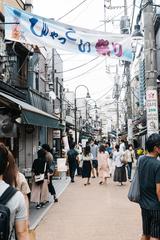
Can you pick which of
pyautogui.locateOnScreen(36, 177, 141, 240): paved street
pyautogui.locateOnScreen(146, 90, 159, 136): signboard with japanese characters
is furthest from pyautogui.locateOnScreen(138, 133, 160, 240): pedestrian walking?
pyautogui.locateOnScreen(146, 90, 159, 136): signboard with japanese characters

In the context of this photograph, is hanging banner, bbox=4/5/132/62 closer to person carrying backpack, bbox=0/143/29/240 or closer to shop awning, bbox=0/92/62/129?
shop awning, bbox=0/92/62/129

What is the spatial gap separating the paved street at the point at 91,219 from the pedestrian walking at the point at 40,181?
0.42 m

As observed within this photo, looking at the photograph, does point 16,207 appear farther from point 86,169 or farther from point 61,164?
point 61,164

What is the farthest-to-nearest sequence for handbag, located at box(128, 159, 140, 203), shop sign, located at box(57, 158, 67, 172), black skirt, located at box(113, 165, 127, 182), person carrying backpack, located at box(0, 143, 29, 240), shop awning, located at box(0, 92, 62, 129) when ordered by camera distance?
shop sign, located at box(57, 158, 67, 172) < black skirt, located at box(113, 165, 127, 182) < shop awning, located at box(0, 92, 62, 129) < handbag, located at box(128, 159, 140, 203) < person carrying backpack, located at box(0, 143, 29, 240)

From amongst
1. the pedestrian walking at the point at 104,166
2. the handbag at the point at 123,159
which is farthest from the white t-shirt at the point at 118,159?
the pedestrian walking at the point at 104,166

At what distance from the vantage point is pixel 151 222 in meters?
5.76

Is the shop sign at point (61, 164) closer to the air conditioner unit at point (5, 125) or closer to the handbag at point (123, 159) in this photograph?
the handbag at point (123, 159)

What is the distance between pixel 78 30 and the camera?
1133 cm

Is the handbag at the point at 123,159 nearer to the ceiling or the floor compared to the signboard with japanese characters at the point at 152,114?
nearer to the floor

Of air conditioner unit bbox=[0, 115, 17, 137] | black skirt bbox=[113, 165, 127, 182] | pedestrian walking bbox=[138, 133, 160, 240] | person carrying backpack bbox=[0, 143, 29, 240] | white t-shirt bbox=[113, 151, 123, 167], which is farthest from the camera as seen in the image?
Result: white t-shirt bbox=[113, 151, 123, 167]

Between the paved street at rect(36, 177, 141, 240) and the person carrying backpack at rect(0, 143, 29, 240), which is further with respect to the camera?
the paved street at rect(36, 177, 141, 240)

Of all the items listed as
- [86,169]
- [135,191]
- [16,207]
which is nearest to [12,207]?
[16,207]

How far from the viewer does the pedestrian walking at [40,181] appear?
12008 millimetres

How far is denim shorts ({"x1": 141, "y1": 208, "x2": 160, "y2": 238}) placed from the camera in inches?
222
